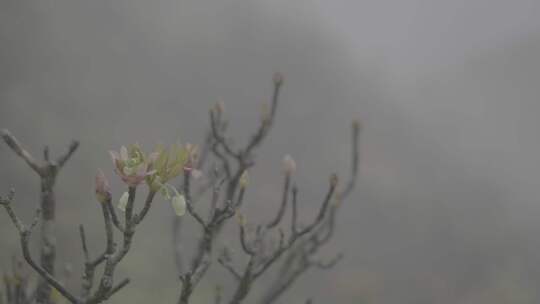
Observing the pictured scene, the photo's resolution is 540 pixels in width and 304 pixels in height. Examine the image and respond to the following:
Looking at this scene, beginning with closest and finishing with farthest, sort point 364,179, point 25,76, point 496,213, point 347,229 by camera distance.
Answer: point 25,76 → point 347,229 → point 364,179 → point 496,213

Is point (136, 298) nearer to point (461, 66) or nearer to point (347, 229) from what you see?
point (347, 229)

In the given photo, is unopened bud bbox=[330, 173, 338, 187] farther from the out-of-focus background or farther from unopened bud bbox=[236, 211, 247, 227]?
the out-of-focus background

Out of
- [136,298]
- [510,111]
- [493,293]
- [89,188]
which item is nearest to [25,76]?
[89,188]

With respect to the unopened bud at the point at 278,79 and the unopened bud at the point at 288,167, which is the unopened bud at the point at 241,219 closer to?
the unopened bud at the point at 288,167

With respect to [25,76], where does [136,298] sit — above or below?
below

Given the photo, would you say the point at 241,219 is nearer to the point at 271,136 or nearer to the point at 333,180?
the point at 333,180

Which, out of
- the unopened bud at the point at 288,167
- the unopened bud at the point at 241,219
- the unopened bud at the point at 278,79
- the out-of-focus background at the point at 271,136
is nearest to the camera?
the unopened bud at the point at 241,219

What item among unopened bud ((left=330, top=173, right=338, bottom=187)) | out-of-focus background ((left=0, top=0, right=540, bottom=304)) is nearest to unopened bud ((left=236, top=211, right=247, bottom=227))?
unopened bud ((left=330, top=173, right=338, bottom=187))

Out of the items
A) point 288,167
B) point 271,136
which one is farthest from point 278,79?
point 271,136

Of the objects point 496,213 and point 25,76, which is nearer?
point 25,76

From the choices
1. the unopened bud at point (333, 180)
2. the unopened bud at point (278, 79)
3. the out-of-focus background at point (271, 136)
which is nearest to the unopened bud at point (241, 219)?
the unopened bud at point (333, 180)
